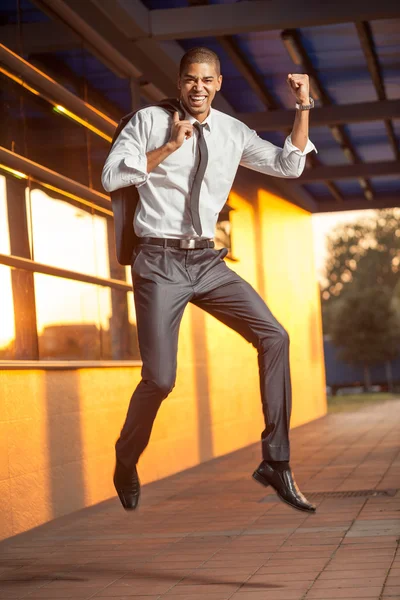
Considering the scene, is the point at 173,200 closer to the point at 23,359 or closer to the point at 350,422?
the point at 23,359


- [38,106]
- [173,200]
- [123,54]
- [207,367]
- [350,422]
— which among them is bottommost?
[350,422]

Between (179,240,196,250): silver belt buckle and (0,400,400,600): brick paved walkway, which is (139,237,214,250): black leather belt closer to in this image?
(179,240,196,250): silver belt buckle

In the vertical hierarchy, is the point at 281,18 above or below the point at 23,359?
→ above

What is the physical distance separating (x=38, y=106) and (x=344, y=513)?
3375mm

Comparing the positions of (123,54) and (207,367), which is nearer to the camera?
(123,54)

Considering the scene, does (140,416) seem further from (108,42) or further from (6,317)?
(108,42)

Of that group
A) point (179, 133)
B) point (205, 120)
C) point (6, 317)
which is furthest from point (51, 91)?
point (179, 133)

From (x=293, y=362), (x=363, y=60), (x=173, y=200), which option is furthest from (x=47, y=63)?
(x=293, y=362)

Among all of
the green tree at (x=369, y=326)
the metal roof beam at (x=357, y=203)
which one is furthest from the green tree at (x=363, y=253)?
the metal roof beam at (x=357, y=203)

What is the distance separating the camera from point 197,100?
4.25m

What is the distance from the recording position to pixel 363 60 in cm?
1055

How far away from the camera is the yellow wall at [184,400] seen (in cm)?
628

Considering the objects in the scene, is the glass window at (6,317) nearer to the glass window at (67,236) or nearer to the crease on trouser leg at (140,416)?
the glass window at (67,236)

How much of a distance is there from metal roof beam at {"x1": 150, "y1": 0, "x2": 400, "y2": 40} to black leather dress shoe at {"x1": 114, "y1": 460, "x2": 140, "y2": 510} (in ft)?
16.6
